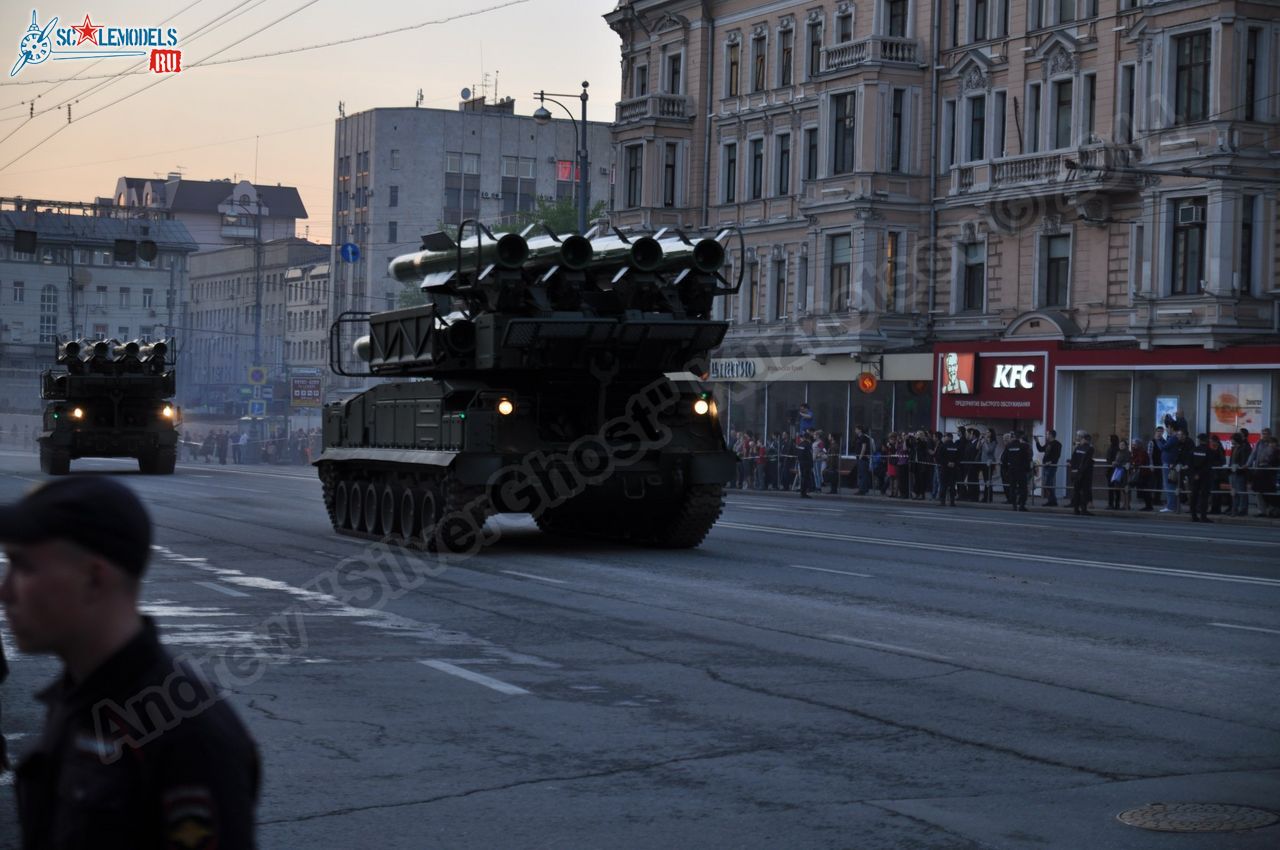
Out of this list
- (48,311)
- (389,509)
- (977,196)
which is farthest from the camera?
(48,311)

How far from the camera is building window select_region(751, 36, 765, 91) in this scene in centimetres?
5444

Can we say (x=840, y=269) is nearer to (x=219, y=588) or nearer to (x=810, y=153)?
(x=810, y=153)

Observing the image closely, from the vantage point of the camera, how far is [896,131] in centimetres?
4847

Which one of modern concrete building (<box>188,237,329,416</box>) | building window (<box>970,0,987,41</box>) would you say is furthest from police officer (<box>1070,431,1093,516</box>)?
modern concrete building (<box>188,237,329,416</box>)

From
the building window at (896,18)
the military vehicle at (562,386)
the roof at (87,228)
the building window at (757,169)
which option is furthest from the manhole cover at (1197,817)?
the roof at (87,228)

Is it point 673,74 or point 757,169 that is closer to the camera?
point 757,169

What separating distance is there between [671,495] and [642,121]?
38.5 metres

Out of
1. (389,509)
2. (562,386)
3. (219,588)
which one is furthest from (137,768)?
(389,509)

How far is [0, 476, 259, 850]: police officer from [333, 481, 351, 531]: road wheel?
67.1 ft

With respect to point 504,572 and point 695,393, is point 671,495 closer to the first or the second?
point 695,393

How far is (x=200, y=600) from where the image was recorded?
14891 mm

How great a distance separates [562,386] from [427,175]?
95991 mm

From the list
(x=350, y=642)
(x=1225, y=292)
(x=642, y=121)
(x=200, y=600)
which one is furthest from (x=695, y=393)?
(x=642, y=121)

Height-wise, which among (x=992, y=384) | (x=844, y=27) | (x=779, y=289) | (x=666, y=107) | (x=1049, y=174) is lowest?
(x=992, y=384)
